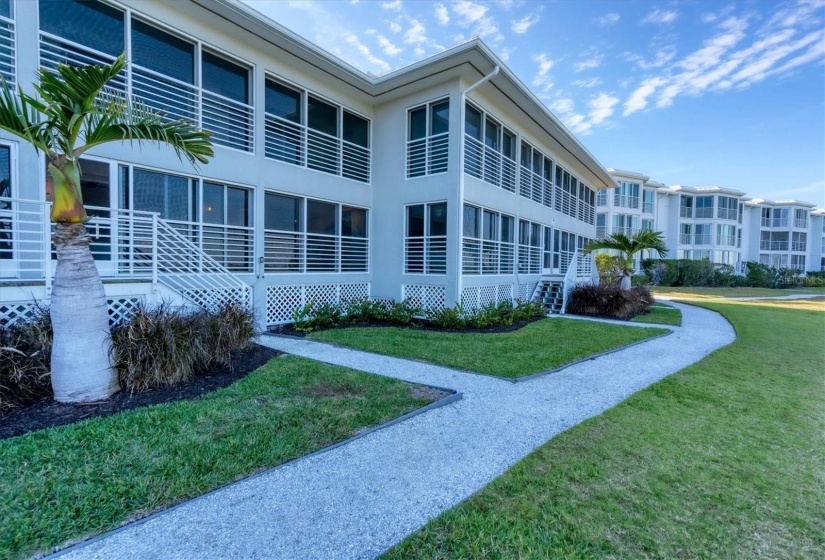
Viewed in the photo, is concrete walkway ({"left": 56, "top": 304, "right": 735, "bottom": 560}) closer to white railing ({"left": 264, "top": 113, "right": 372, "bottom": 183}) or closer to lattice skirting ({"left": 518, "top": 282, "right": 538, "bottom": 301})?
white railing ({"left": 264, "top": 113, "right": 372, "bottom": 183})

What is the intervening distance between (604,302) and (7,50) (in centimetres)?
1638

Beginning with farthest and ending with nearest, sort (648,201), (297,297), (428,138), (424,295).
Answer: (648,201) → (424,295) → (428,138) → (297,297)

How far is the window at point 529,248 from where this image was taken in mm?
15141

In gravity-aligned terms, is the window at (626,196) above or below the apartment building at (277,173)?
above

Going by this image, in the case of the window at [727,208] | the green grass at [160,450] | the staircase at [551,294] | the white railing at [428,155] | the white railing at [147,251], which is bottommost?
the green grass at [160,450]

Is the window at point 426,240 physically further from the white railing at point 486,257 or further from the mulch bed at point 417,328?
the mulch bed at point 417,328

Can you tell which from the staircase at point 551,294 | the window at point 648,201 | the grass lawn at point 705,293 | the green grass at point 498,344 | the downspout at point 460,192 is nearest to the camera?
the green grass at point 498,344

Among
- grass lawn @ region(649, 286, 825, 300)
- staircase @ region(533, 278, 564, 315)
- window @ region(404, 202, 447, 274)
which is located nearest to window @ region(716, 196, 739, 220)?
grass lawn @ region(649, 286, 825, 300)

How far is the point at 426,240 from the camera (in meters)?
11.6

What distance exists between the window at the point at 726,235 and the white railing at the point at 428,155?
39819 millimetres

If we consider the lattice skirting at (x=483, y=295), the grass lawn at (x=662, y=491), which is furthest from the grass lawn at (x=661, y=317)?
the grass lawn at (x=662, y=491)

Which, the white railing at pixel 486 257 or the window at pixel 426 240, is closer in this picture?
the window at pixel 426 240

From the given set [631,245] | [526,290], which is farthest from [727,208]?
[526,290]

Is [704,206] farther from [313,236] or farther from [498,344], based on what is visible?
[313,236]
